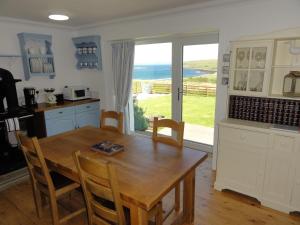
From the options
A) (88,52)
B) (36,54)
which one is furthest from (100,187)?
(88,52)

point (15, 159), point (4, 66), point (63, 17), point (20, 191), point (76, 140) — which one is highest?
point (63, 17)

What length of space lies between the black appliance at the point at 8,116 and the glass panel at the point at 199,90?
8.35 ft

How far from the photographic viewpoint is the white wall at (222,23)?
2395mm

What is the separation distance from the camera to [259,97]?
8.30ft

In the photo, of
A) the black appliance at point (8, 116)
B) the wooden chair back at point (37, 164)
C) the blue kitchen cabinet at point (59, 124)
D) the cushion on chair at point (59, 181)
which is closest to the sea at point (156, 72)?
the blue kitchen cabinet at point (59, 124)

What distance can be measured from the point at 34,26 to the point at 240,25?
3319 millimetres

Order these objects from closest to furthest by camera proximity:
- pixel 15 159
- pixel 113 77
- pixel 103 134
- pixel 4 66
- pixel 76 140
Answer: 1. pixel 76 140
2. pixel 103 134
3. pixel 15 159
4. pixel 4 66
5. pixel 113 77

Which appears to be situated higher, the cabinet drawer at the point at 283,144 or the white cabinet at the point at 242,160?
the cabinet drawer at the point at 283,144

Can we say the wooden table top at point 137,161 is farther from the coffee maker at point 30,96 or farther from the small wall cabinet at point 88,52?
the small wall cabinet at point 88,52

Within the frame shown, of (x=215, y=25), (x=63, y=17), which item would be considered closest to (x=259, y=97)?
(x=215, y=25)

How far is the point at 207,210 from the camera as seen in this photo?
7.66 ft

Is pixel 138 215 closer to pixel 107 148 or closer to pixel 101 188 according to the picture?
pixel 101 188

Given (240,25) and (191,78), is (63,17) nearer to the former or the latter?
(191,78)

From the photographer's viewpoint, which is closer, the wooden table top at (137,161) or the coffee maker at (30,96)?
the wooden table top at (137,161)
